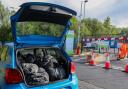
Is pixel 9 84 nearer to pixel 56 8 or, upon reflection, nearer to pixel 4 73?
pixel 4 73

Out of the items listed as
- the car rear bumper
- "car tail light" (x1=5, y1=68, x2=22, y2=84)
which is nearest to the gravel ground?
the car rear bumper

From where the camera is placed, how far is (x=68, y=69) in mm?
7160

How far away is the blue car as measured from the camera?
634 centimetres

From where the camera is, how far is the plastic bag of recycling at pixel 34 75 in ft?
21.6

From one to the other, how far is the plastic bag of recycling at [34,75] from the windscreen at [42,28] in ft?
2.67

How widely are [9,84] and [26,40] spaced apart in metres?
1.29

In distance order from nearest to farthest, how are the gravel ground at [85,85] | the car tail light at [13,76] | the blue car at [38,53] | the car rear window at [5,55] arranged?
the car tail light at [13,76] → the blue car at [38,53] → the car rear window at [5,55] → the gravel ground at [85,85]

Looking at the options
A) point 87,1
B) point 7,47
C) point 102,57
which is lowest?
point 102,57

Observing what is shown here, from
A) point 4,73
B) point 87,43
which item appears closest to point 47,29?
point 4,73

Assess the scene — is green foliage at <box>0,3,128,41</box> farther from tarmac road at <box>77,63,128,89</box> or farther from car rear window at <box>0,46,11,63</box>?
tarmac road at <box>77,63,128,89</box>

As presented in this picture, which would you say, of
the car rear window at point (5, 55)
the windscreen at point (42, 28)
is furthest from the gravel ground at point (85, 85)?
the car rear window at point (5, 55)

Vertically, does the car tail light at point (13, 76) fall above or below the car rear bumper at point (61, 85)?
above

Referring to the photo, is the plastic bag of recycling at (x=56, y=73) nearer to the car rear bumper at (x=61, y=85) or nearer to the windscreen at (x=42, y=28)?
the car rear bumper at (x=61, y=85)

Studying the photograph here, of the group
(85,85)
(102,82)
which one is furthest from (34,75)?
(102,82)
